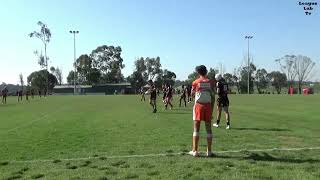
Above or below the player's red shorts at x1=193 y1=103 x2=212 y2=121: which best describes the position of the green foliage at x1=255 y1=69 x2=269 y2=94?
above

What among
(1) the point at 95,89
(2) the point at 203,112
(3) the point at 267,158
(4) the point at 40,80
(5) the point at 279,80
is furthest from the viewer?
(5) the point at 279,80

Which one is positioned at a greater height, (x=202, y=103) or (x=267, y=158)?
(x=202, y=103)

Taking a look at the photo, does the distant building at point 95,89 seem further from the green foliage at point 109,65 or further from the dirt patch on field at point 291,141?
the dirt patch on field at point 291,141

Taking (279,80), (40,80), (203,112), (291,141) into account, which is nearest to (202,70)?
(203,112)

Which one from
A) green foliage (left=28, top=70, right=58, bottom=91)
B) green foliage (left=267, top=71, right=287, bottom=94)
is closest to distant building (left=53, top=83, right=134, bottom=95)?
green foliage (left=28, top=70, right=58, bottom=91)

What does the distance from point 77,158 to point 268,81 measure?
186 meters

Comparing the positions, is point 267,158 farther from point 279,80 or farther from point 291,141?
point 279,80

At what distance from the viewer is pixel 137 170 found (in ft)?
35.3

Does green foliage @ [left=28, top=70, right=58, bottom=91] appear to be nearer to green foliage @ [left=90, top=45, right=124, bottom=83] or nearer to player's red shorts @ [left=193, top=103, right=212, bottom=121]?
green foliage @ [left=90, top=45, right=124, bottom=83]

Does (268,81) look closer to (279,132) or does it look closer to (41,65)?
(41,65)

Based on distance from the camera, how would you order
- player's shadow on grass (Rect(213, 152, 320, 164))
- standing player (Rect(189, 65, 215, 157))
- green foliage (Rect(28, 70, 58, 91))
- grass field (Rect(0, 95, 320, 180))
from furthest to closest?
green foliage (Rect(28, 70, 58, 91)) → standing player (Rect(189, 65, 215, 157)) → player's shadow on grass (Rect(213, 152, 320, 164)) → grass field (Rect(0, 95, 320, 180))

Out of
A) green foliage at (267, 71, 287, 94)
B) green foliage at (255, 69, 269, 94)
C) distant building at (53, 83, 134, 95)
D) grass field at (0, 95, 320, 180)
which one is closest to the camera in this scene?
grass field at (0, 95, 320, 180)

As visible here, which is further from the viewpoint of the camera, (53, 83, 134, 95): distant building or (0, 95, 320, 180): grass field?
(53, 83, 134, 95): distant building

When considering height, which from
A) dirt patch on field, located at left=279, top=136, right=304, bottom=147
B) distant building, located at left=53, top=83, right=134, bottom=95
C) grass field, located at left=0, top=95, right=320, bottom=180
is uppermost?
distant building, located at left=53, top=83, right=134, bottom=95
